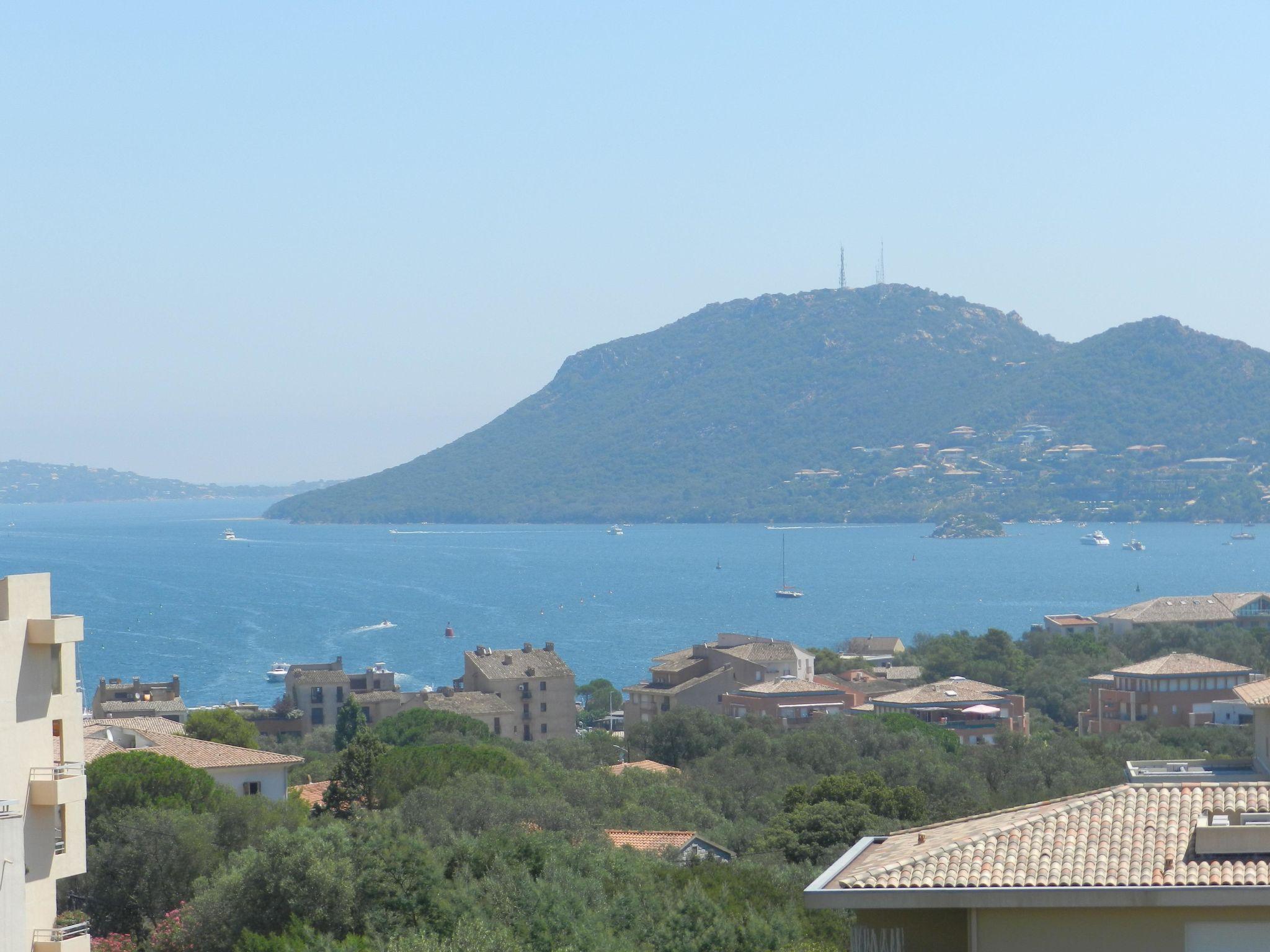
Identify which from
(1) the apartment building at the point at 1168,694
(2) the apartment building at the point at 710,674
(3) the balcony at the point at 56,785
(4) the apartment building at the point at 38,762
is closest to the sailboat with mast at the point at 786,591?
(2) the apartment building at the point at 710,674

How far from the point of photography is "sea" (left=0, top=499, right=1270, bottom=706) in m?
78.4

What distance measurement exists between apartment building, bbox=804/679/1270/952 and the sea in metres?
57.9

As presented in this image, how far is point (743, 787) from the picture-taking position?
27.8 m

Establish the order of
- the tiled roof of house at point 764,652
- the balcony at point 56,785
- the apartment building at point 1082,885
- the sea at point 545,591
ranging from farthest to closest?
the sea at point 545,591
the tiled roof of house at point 764,652
the balcony at point 56,785
the apartment building at point 1082,885

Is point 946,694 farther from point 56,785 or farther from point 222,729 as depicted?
point 56,785

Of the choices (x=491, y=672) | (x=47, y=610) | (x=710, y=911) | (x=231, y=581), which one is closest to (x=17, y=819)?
(x=47, y=610)

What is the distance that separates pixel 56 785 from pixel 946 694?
35677mm

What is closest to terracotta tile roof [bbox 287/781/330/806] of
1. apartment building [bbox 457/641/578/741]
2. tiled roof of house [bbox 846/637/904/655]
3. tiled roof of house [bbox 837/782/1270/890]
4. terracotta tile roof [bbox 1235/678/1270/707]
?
terracotta tile roof [bbox 1235/678/1270/707]

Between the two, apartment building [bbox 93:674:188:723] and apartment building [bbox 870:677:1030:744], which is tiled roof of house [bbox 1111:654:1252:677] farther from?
apartment building [bbox 93:674:188:723]

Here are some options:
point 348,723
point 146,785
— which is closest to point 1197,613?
point 348,723

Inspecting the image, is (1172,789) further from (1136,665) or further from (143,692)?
(143,692)

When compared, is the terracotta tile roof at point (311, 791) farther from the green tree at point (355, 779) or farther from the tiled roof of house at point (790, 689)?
the tiled roof of house at point (790, 689)

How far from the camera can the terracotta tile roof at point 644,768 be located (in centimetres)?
2859

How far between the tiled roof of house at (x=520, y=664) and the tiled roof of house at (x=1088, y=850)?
1580 inches
